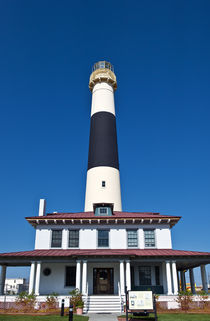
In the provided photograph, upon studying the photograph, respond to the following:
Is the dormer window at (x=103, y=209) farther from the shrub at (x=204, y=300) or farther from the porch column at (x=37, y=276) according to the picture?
the shrub at (x=204, y=300)

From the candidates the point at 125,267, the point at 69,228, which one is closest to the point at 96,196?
the point at 69,228

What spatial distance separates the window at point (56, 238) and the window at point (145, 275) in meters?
7.47

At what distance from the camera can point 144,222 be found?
82.3 ft

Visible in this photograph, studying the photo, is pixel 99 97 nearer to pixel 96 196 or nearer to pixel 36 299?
pixel 96 196

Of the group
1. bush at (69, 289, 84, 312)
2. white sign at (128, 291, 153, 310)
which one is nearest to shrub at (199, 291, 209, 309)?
white sign at (128, 291, 153, 310)

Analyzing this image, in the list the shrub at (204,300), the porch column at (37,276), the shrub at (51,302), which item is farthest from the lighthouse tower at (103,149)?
the shrub at (204,300)

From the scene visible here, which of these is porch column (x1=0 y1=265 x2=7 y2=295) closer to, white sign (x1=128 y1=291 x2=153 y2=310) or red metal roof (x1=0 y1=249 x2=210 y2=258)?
red metal roof (x1=0 y1=249 x2=210 y2=258)

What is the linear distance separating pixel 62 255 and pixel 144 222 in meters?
7.83

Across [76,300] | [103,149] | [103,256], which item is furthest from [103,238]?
[103,149]

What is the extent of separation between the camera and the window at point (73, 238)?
2470 centimetres

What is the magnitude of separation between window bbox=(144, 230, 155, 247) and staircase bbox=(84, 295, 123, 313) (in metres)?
5.75

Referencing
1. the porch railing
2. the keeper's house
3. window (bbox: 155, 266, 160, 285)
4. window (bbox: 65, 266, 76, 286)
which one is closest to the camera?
the keeper's house

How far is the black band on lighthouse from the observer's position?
3425 centimetres

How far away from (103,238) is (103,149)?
42.3 ft
